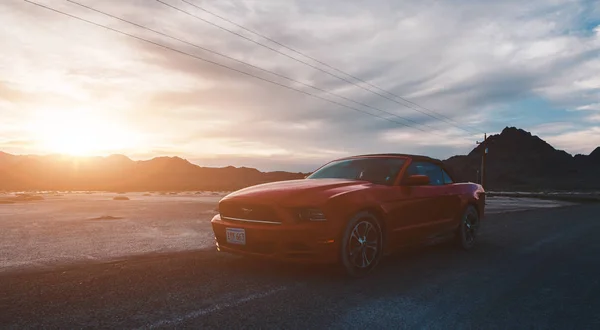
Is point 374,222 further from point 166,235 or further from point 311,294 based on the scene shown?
point 166,235

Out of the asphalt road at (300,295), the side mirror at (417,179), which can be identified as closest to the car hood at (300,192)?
the side mirror at (417,179)

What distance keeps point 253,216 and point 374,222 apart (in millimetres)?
1469

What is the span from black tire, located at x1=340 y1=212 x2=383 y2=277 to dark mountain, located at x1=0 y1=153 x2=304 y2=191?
352ft

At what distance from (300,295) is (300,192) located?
1242 millimetres

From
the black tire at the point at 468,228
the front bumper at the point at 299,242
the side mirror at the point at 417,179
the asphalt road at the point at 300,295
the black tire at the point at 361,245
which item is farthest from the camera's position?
the black tire at the point at 468,228

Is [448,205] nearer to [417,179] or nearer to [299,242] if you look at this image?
[417,179]

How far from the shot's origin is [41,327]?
3053 millimetres

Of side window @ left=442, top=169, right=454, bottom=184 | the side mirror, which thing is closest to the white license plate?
the side mirror

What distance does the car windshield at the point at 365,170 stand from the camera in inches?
230

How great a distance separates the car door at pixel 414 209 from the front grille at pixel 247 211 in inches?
63.9

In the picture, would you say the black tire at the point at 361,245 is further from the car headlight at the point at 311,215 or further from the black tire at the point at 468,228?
the black tire at the point at 468,228

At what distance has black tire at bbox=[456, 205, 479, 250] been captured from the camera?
6.99 meters

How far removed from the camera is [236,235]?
4.95 metres

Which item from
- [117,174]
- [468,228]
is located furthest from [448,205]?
[117,174]
